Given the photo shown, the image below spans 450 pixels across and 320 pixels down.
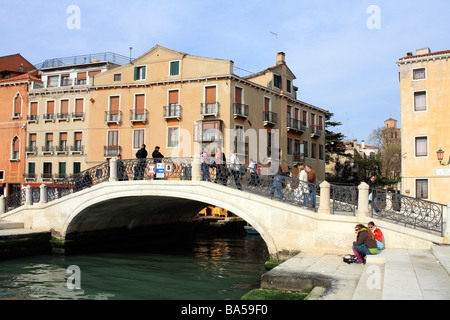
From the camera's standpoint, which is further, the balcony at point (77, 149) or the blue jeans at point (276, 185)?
the balcony at point (77, 149)

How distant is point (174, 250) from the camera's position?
696 inches

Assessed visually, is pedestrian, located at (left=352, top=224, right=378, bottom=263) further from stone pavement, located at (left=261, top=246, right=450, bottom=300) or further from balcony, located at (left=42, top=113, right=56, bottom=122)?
balcony, located at (left=42, top=113, right=56, bottom=122)

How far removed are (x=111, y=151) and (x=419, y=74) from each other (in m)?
18.7

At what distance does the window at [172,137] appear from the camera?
2562 cm

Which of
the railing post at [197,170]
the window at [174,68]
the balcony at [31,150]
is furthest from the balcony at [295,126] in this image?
the balcony at [31,150]

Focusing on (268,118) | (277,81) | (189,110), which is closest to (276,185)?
(189,110)

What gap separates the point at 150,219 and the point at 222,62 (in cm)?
1018

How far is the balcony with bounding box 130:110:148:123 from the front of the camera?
2639 cm

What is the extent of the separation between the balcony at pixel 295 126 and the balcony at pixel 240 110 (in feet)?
16.4

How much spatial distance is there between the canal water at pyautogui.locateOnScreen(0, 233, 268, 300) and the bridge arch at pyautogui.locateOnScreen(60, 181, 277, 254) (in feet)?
4.71

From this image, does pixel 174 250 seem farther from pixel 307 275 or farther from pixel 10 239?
pixel 307 275

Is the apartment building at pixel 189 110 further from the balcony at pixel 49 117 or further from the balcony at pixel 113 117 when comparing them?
the balcony at pixel 49 117

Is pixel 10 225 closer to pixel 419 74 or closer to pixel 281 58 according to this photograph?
pixel 419 74
